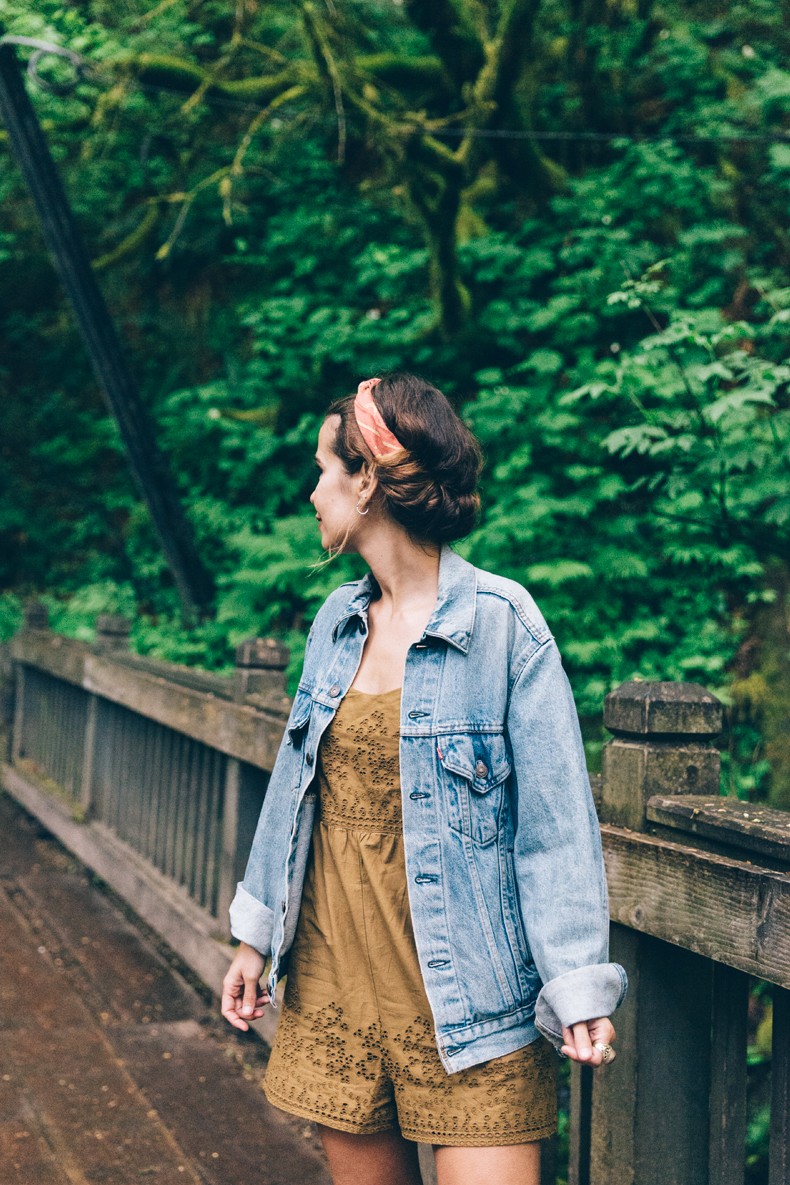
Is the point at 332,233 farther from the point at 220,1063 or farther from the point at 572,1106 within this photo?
the point at 572,1106

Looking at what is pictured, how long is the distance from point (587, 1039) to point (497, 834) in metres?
0.32

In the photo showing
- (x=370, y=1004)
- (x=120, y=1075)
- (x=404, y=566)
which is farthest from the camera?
(x=120, y=1075)

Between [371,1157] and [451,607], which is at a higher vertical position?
[451,607]

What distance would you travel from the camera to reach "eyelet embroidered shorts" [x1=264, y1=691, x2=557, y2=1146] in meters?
1.66

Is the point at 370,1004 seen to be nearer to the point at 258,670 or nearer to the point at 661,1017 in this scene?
the point at 661,1017

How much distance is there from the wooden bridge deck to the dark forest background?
2.15 meters

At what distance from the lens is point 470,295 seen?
7.65m

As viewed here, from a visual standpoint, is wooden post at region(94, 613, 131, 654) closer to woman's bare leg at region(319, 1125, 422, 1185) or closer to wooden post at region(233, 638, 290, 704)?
wooden post at region(233, 638, 290, 704)

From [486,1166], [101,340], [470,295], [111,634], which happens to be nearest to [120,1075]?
[486,1166]

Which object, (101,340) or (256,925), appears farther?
(101,340)

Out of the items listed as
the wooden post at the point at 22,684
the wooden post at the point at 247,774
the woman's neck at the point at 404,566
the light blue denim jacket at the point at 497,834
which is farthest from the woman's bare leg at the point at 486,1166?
the wooden post at the point at 22,684

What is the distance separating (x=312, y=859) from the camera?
6.16ft

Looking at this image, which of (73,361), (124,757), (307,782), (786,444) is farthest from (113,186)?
(307,782)

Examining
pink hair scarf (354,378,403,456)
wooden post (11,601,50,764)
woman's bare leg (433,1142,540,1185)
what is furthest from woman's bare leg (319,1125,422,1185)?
wooden post (11,601,50,764)
